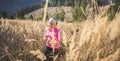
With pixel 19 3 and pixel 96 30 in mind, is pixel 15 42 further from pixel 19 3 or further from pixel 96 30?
pixel 19 3

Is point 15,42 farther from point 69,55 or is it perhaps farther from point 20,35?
point 69,55

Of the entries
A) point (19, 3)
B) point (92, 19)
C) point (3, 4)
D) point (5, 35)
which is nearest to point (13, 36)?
point (5, 35)

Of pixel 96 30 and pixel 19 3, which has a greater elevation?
pixel 96 30

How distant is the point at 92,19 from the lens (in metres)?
3.56

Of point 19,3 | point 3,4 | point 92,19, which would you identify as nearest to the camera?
point 92,19

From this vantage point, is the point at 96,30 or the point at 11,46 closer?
the point at 96,30

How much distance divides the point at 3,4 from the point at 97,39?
171 meters

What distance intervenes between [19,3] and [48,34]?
185m

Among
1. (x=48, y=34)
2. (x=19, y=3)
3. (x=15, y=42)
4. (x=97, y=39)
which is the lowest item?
(x=19, y=3)

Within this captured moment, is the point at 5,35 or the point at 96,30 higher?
the point at 96,30

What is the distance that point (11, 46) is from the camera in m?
7.85

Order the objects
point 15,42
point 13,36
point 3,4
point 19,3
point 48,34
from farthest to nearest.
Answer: point 19,3 → point 3,4 → point 13,36 → point 15,42 → point 48,34

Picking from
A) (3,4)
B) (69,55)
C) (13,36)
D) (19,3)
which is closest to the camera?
(69,55)

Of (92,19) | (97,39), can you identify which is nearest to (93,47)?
(97,39)
